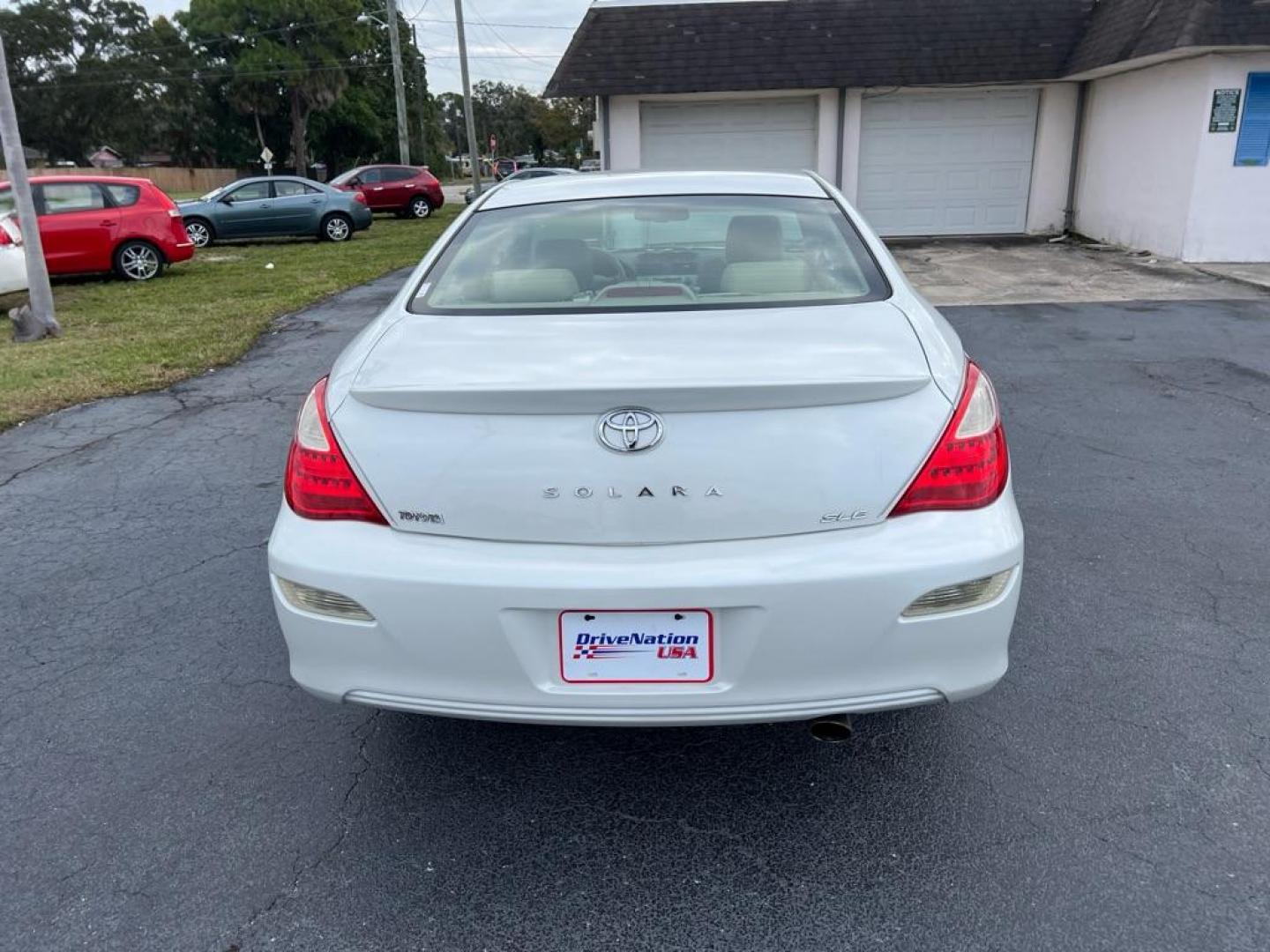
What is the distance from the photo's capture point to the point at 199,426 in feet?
20.9

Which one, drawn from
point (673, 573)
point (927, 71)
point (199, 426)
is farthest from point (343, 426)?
point (927, 71)

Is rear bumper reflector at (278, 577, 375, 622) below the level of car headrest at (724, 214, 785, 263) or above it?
below

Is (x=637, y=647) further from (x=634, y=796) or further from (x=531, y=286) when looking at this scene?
(x=531, y=286)

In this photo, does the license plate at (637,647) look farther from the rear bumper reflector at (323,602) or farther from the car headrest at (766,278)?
the car headrest at (766,278)

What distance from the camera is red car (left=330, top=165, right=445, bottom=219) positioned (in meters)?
25.2

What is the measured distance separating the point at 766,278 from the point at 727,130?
14.6m

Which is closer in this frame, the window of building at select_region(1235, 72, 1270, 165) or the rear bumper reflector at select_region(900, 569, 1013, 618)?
the rear bumper reflector at select_region(900, 569, 1013, 618)

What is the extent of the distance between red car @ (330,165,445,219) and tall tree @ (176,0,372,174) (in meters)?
24.6

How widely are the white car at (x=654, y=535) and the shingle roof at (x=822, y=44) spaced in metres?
14.7

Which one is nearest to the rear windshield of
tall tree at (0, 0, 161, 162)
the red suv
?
the red suv

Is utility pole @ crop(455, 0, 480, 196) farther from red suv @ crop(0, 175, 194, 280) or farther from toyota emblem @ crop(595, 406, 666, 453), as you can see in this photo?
toyota emblem @ crop(595, 406, 666, 453)

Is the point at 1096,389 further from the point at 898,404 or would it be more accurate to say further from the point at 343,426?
the point at 343,426

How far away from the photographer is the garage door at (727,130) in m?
16.4

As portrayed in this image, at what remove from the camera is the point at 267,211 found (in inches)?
754
